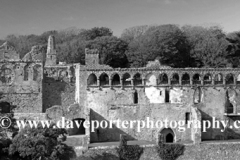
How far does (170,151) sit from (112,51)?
24615 mm

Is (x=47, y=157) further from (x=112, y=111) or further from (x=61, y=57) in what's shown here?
(x=61, y=57)

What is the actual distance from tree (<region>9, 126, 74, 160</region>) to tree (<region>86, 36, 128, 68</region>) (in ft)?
85.1

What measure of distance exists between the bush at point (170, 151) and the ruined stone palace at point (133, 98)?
4.61 feet

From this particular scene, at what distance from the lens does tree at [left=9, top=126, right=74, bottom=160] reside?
1102 inches

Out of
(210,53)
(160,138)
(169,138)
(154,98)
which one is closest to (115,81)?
(154,98)

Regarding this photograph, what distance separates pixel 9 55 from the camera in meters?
43.7

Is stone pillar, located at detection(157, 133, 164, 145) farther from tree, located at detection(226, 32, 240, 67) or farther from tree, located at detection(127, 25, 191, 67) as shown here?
tree, located at detection(226, 32, 240, 67)

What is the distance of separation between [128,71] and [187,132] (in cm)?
805

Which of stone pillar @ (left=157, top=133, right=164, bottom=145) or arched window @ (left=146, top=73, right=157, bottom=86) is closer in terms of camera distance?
stone pillar @ (left=157, top=133, right=164, bottom=145)

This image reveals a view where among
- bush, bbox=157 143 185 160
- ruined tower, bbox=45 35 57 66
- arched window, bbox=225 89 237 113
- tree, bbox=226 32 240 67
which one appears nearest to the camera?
bush, bbox=157 143 185 160

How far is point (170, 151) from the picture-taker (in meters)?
Result: 34.0

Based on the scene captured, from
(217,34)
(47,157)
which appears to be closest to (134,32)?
(217,34)

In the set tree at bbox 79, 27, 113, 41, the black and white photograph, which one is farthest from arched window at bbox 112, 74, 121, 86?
tree at bbox 79, 27, 113, 41

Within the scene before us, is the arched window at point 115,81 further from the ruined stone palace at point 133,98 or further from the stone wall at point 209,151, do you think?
the stone wall at point 209,151
